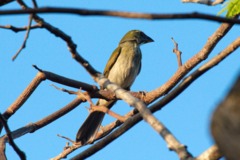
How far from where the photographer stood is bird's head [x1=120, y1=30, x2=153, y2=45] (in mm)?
8602

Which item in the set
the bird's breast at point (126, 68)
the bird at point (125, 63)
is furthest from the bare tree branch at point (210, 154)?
the bird's breast at point (126, 68)

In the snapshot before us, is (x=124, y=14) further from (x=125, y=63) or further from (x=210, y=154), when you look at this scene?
(x=125, y=63)

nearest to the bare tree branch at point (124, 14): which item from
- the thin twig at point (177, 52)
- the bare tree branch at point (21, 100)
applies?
the bare tree branch at point (21, 100)

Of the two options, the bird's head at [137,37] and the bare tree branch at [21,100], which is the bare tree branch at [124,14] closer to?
the bare tree branch at [21,100]

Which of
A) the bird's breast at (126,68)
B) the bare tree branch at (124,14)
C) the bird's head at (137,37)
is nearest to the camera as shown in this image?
the bare tree branch at (124,14)

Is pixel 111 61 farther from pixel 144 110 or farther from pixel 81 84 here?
pixel 144 110

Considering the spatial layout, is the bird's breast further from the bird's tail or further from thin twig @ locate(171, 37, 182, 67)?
thin twig @ locate(171, 37, 182, 67)

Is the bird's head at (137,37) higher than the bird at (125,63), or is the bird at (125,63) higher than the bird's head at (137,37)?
the bird's head at (137,37)

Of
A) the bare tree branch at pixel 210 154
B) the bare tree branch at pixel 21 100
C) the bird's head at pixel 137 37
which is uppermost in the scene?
the bird's head at pixel 137 37

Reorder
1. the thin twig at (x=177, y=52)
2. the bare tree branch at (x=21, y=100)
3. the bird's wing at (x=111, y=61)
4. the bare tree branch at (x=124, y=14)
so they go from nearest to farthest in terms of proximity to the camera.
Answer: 1. the bare tree branch at (x=124, y=14)
2. the bare tree branch at (x=21, y=100)
3. the thin twig at (x=177, y=52)
4. the bird's wing at (x=111, y=61)

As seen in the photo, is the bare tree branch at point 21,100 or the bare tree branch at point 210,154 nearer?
the bare tree branch at point 210,154

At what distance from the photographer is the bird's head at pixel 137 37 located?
8.60m

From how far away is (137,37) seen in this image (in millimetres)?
8703

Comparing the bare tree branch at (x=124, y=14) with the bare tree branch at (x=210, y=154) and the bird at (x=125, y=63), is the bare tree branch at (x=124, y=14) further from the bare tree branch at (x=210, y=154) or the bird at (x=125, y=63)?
the bird at (x=125, y=63)
